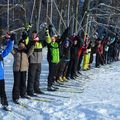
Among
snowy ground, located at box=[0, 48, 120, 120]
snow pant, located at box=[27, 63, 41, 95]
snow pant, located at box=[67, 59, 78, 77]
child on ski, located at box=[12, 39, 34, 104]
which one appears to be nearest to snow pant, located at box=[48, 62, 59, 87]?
snowy ground, located at box=[0, 48, 120, 120]

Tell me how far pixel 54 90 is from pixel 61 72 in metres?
1.65

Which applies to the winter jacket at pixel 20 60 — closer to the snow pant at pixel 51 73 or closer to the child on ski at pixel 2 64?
the child on ski at pixel 2 64

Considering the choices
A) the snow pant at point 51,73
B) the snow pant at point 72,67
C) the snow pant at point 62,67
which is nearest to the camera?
the snow pant at point 51,73

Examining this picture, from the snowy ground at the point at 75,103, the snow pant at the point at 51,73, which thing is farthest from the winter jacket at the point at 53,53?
the snowy ground at the point at 75,103

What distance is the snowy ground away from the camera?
956 cm

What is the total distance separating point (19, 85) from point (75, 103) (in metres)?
1.58

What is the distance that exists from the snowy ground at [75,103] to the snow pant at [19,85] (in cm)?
25

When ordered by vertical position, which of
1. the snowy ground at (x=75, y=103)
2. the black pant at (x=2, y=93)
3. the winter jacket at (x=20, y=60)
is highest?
the winter jacket at (x=20, y=60)

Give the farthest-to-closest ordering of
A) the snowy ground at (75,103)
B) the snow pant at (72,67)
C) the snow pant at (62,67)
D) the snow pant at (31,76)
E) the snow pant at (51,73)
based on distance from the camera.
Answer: the snow pant at (72,67) → the snow pant at (62,67) → the snow pant at (51,73) → the snow pant at (31,76) → the snowy ground at (75,103)

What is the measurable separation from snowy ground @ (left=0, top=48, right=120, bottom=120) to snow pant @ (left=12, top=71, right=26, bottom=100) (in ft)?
0.81

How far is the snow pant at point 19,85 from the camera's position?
10.2 meters

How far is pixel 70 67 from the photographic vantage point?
1490 centimetres

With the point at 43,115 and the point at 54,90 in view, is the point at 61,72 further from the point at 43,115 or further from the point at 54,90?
the point at 43,115

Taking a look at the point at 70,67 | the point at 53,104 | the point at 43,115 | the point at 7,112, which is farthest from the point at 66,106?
the point at 70,67
